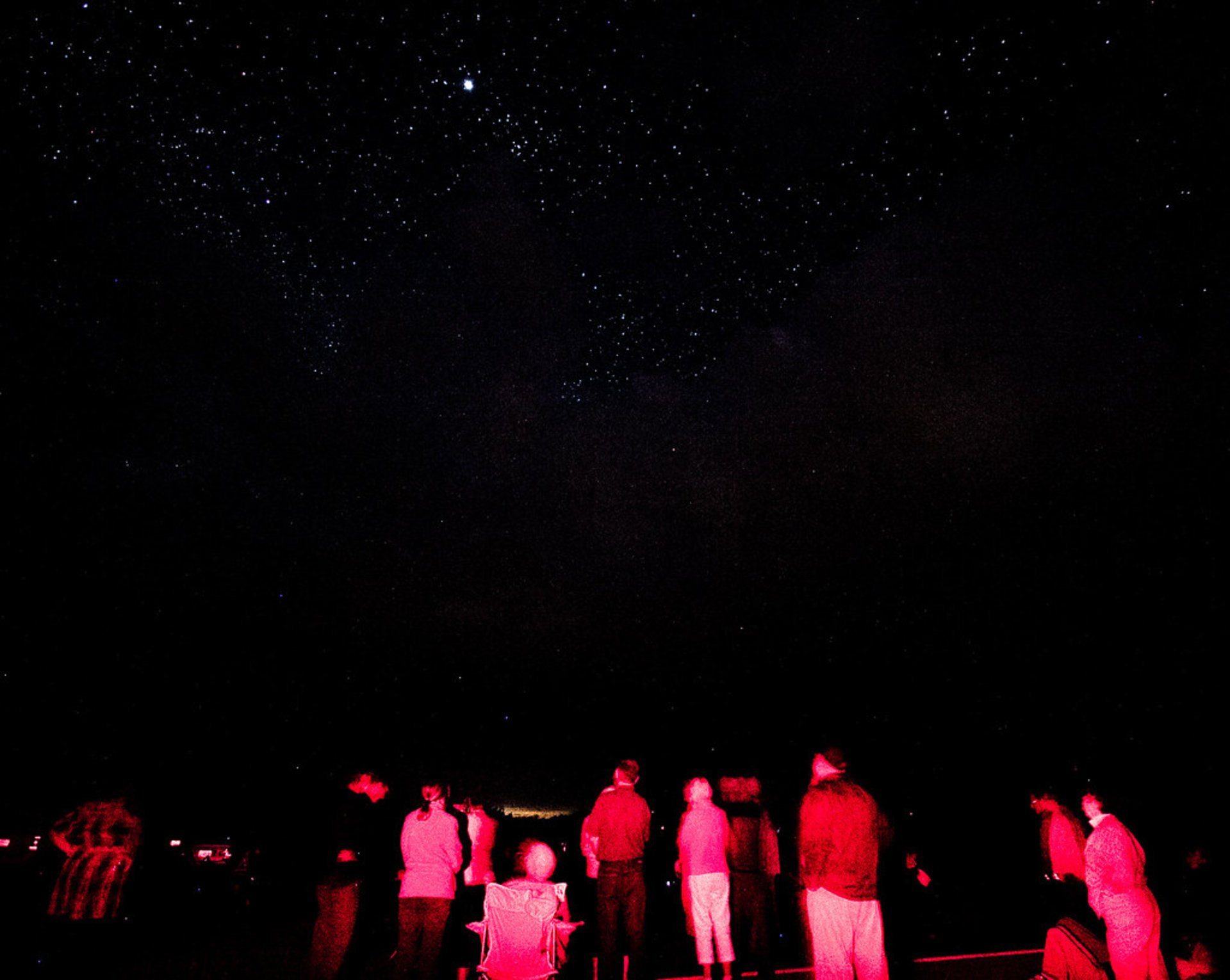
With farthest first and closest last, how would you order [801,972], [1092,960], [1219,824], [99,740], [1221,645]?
1. [99,740]
2. [1221,645]
3. [1219,824]
4. [801,972]
5. [1092,960]

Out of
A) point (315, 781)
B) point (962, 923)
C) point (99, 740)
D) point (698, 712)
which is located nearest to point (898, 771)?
point (698, 712)

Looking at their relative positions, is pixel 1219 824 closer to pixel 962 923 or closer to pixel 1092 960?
pixel 962 923

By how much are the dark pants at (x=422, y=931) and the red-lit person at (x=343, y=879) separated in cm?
35

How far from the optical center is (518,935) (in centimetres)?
489

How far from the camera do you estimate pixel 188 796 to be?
23.0 m

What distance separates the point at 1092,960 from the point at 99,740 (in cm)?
2566

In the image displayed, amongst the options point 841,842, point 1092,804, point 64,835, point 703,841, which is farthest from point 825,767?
point 64,835

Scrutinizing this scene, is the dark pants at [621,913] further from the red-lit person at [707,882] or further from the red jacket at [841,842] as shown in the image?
the red jacket at [841,842]

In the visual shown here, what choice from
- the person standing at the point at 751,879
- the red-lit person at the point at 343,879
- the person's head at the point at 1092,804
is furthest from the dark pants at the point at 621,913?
the person's head at the point at 1092,804

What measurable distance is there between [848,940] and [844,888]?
0.32 metres

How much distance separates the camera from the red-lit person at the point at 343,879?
525 centimetres

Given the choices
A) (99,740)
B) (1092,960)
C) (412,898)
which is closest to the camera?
(1092,960)

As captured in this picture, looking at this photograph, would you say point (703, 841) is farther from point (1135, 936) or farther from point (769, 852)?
point (1135, 936)

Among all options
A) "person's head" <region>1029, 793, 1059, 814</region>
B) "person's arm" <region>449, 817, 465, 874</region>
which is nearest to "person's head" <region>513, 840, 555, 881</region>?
"person's arm" <region>449, 817, 465, 874</region>
